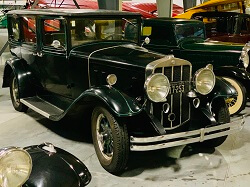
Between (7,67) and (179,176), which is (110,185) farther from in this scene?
(7,67)

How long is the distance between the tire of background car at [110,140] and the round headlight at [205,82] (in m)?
0.87

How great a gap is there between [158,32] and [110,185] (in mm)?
3646

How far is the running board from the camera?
380 cm

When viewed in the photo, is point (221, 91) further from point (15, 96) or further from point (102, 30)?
point (15, 96)

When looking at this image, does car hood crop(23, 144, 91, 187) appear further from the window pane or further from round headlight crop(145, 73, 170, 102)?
the window pane

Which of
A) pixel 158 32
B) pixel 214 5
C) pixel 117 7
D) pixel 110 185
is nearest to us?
pixel 110 185

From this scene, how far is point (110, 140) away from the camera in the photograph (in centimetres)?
310

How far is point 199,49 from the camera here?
18.1 ft

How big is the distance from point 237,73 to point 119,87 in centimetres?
228

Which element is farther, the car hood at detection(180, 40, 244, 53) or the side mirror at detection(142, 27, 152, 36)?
the side mirror at detection(142, 27, 152, 36)

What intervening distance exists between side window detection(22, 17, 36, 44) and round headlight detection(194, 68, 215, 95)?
2.36 meters

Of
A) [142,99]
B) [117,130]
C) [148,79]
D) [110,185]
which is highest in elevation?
[148,79]

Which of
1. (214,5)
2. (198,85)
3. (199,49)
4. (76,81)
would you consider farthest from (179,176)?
(214,5)

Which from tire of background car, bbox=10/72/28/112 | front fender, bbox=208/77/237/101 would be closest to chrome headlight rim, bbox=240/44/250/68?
front fender, bbox=208/77/237/101
